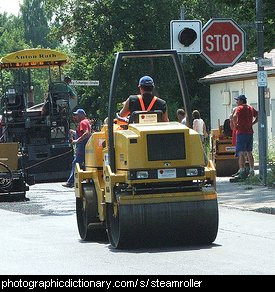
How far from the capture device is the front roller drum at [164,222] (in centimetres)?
1355

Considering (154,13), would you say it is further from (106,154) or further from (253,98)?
(106,154)

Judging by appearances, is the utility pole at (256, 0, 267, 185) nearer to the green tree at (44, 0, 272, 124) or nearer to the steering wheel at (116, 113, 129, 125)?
the steering wheel at (116, 113, 129, 125)

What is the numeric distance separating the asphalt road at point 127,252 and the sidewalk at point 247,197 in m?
0.31

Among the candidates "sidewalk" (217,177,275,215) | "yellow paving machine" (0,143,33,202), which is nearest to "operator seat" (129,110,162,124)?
"sidewalk" (217,177,275,215)

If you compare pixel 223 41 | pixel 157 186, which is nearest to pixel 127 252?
pixel 157 186

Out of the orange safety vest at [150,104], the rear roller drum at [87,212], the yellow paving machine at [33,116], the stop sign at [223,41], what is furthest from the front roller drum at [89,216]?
the yellow paving machine at [33,116]

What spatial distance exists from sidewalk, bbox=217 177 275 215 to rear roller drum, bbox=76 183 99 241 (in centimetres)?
380

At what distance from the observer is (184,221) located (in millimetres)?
13641

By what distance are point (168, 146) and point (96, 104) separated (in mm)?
54309

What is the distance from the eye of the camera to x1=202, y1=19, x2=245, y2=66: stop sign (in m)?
24.0

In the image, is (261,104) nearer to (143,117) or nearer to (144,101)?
(144,101)
